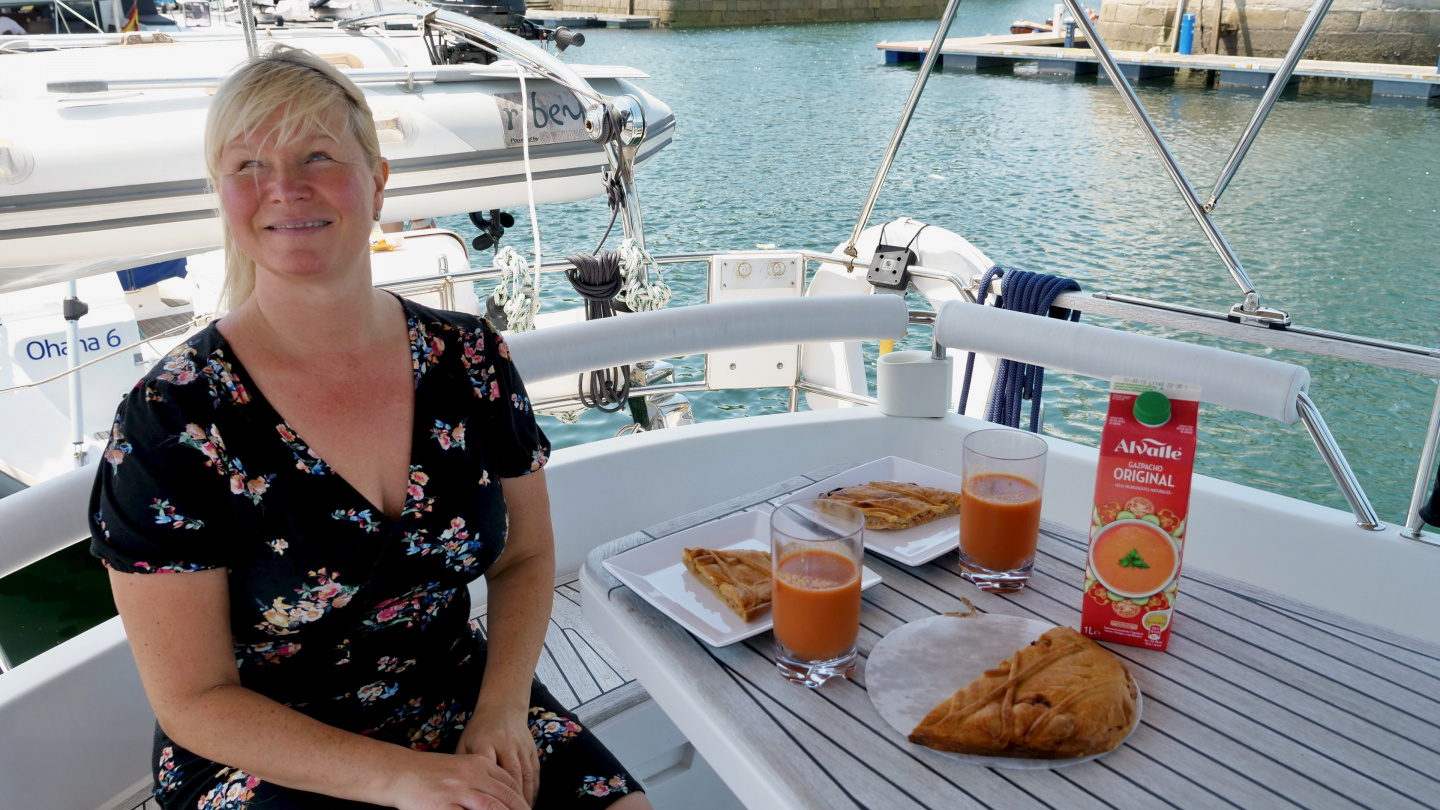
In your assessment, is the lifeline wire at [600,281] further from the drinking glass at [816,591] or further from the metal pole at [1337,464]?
the drinking glass at [816,591]

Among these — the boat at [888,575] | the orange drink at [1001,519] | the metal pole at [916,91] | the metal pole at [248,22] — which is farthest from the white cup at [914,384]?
the metal pole at [248,22]

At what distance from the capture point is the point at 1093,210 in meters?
11.2

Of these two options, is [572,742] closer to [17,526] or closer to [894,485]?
[894,485]

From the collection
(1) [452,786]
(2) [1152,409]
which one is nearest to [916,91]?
(2) [1152,409]

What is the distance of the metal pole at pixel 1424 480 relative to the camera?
1.34 m

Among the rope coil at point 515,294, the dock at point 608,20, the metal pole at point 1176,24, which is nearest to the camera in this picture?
the rope coil at point 515,294

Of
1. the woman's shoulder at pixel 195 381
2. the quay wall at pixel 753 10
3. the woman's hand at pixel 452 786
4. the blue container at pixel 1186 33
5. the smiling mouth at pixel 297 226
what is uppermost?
the quay wall at pixel 753 10

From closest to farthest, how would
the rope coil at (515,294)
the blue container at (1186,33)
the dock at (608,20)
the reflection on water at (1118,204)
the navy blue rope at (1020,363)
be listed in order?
the navy blue rope at (1020,363) → the rope coil at (515,294) → the reflection on water at (1118,204) → the blue container at (1186,33) → the dock at (608,20)

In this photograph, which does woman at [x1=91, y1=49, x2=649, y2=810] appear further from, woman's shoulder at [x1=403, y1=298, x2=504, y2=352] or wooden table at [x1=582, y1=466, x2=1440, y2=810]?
wooden table at [x1=582, y1=466, x2=1440, y2=810]

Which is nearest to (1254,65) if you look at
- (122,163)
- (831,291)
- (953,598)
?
(831,291)

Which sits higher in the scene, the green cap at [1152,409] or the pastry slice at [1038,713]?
the green cap at [1152,409]

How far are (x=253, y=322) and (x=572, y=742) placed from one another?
0.56m

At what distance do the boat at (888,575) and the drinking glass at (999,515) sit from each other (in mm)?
44

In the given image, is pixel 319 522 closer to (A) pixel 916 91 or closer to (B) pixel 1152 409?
(B) pixel 1152 409
